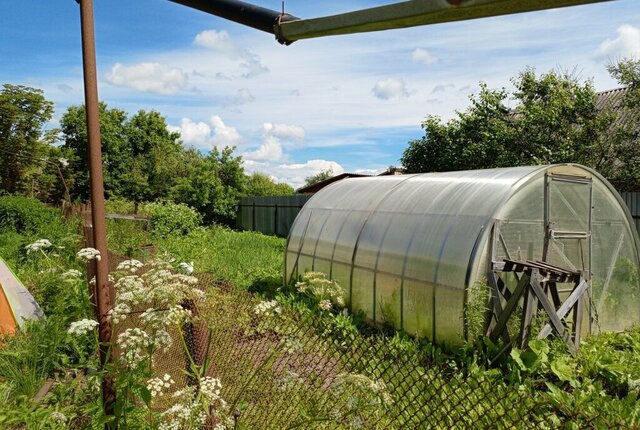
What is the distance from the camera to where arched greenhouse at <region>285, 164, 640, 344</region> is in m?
6.61

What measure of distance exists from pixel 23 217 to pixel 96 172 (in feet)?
54.4

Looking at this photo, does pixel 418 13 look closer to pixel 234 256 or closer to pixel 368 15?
pixel 368 15

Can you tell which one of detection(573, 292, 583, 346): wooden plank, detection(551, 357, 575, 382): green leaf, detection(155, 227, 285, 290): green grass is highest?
detection(573, 292, 583, 346): wooden plank

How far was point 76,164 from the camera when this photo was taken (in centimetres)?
3706

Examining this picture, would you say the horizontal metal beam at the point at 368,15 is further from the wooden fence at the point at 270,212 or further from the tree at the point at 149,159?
the tree at the point at 149,159

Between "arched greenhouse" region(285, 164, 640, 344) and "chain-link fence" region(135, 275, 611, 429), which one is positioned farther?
"arched greenhouse" region(285, 164, 640, 344)

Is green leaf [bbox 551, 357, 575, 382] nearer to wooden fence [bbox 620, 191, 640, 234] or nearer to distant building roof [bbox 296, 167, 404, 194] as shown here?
wooden fence [bbox 620, 191, 640, 234]

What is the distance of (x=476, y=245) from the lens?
6.52 metres

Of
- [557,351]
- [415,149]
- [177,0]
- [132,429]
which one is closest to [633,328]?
[557,351]

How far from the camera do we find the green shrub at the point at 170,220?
19141 mm

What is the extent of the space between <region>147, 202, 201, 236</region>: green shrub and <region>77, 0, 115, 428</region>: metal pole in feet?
51.0

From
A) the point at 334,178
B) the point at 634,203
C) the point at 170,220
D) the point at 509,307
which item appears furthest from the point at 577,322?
the point at 334,178

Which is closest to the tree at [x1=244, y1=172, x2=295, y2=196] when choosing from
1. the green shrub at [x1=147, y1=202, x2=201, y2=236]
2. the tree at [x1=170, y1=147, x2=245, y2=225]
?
the tree at [x1=170, y1=147, x2=245, y2=225]

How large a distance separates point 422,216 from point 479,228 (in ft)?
3.76
